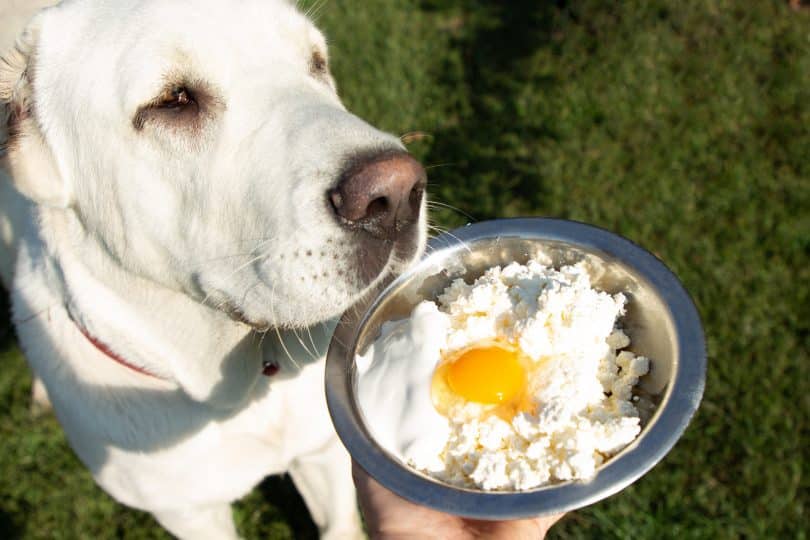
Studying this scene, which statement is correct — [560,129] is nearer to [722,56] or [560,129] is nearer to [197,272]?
[722,56]

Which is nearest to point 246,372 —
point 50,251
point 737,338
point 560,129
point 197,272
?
point 197,272

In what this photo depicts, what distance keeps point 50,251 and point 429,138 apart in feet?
9.54

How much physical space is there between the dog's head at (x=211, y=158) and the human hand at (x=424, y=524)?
54 cm

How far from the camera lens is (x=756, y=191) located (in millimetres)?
4398

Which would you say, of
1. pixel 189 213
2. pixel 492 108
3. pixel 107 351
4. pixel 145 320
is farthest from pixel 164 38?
pixel 492 108

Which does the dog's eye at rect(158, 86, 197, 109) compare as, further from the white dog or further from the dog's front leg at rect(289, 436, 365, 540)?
the dog's front leg at rect(289, 436, 365, 540)

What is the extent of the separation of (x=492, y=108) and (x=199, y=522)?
3.14m

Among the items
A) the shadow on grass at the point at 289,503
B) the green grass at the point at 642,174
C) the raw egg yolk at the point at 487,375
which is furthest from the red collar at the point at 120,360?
the shadow on grass at the point at 289,503

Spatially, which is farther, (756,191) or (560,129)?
(560,129)

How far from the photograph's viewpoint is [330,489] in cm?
335

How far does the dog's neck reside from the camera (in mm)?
2344

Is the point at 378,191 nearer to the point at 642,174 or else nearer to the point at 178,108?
the point at 178,108

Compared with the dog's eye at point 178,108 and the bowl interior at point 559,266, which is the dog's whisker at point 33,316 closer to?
the dog's eye at point 178,108

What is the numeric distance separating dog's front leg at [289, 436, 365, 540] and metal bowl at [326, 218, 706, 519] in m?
1.05
